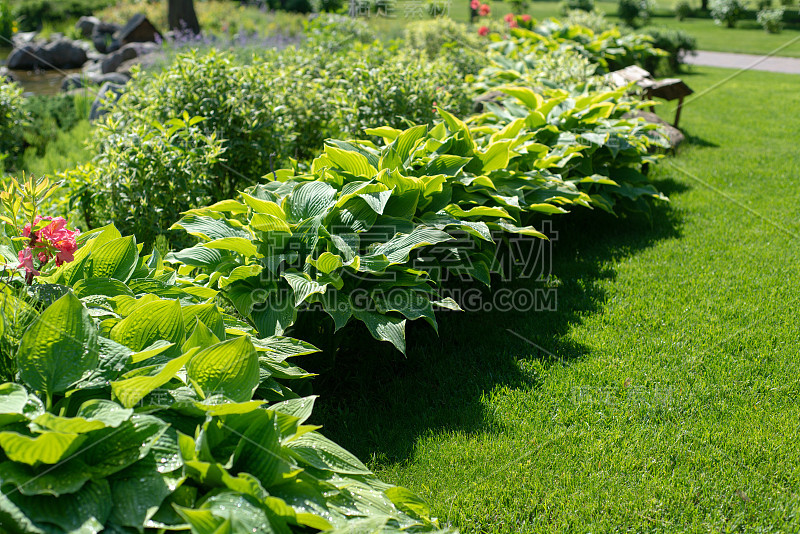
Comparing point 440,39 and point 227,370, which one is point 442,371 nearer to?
point 227,370

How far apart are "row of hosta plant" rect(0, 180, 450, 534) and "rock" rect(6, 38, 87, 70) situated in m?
15.1

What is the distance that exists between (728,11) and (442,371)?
1013 inches

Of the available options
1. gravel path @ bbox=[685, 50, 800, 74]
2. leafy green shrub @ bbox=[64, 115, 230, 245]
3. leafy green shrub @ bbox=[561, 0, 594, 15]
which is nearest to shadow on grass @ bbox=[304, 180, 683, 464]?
leafy green shrub @ bbox=[64, 115, 230, 245]

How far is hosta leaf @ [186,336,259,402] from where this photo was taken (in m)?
1.95

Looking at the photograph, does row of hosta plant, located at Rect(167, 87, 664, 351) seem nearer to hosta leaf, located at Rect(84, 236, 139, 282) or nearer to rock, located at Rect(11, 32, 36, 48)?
hosta leaf, located at Rect(84, 236, 139, 282)

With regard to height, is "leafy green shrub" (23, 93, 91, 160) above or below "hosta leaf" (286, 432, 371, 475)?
above

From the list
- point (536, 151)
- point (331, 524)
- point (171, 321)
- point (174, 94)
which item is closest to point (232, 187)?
point (174, 94)

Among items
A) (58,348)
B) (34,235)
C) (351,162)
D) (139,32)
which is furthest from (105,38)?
(58,348)

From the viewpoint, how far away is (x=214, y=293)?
9.11 ft

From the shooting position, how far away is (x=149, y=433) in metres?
1.75

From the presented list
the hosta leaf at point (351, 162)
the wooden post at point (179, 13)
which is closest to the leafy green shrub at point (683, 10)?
the wooden post at point (179, 13)

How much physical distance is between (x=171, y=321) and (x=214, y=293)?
63cm

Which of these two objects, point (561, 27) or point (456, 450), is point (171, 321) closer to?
point (456, 450)

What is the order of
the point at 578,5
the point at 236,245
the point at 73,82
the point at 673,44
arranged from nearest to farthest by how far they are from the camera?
1. the point at 236,245
2. the point at 73,82
3. the point at 673,44
4. the point at 578,5
